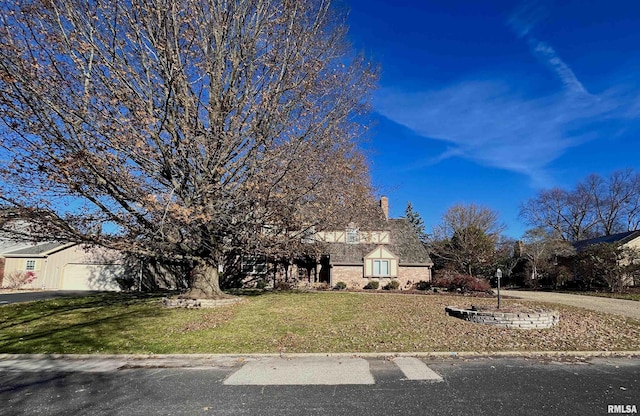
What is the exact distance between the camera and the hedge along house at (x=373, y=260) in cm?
2623

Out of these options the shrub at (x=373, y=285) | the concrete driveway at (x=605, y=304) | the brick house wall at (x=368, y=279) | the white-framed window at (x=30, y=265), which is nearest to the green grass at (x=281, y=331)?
the concrete driveway at (x=605, y=304)

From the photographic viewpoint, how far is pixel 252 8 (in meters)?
13.3

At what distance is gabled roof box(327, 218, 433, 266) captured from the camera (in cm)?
2678

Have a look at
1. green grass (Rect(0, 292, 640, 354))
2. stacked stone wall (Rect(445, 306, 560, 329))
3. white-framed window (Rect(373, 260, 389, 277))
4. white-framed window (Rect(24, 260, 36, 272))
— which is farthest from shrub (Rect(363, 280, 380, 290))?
white-framed window (Rect(24, 260, 36, 272))

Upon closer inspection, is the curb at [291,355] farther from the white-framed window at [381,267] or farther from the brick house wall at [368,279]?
the white-framed window at [381,267]

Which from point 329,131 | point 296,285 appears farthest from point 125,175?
point 296,285

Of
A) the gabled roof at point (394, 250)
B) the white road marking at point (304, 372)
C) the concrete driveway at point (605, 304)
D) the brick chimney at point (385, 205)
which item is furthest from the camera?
the brick chimney at point (385, 205)

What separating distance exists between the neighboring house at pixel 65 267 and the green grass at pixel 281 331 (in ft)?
50.9

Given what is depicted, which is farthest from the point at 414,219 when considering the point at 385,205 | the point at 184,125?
the point at 184,125

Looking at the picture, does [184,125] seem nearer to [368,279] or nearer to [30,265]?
[368,279]

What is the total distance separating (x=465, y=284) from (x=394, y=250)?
21.7 ft

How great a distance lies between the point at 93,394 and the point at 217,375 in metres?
1.76

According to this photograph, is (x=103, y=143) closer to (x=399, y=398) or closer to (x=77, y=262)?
(x=399, y=398)

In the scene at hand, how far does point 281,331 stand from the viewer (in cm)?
917
